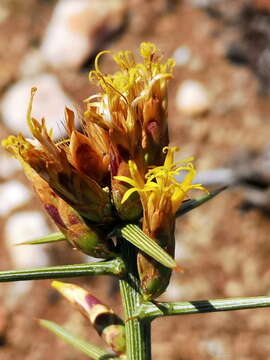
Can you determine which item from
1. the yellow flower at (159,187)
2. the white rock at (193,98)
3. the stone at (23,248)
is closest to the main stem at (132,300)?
the yellow flower at (159,187)

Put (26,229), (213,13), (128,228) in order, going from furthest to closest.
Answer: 1. (213,13)
2. (26,229)
3. (128,228)

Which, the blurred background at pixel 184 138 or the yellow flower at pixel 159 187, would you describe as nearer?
the yellow flower at pixel 159 187

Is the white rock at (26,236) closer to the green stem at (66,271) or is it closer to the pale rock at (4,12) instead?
the pale rock at (4,12)

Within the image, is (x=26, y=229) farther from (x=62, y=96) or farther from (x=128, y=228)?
(x=128, y=228)

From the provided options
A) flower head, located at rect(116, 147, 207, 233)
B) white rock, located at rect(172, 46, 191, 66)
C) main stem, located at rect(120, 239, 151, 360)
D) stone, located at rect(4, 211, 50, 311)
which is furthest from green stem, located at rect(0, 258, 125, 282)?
white rock, located at rect(172, 46, 191, 66)

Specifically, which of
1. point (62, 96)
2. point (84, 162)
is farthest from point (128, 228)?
point (62, 96)
